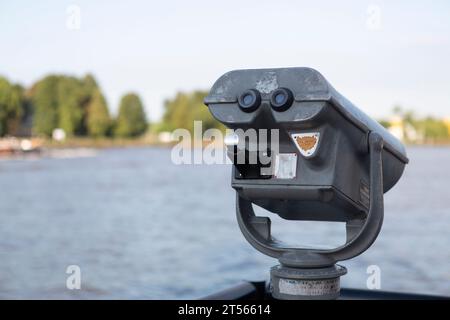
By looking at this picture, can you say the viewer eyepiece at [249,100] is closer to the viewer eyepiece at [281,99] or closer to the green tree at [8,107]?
the viewer eyepiece at [281,99]

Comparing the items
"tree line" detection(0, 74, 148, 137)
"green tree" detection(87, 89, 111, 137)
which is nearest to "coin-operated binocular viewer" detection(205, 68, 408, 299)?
"tree line" detection(0, 74, 148, 137)

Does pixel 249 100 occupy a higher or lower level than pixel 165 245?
higher

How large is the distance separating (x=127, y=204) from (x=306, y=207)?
19.2 m

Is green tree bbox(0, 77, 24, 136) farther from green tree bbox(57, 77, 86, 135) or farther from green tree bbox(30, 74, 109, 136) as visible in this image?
green tree bbox(57, 77, 86, 135)

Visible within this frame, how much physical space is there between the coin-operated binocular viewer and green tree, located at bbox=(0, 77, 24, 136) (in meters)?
55.9

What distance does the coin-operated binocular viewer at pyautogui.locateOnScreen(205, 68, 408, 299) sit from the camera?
2.03 metres

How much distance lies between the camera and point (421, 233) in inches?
565

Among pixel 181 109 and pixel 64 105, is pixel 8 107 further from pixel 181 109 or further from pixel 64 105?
pixel 181 109

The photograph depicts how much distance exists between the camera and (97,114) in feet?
214

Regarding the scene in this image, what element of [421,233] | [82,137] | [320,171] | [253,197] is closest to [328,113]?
[320,171]

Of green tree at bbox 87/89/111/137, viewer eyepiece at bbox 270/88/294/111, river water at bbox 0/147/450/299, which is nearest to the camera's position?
viewer eyepiece at bbox 270/88/294/111

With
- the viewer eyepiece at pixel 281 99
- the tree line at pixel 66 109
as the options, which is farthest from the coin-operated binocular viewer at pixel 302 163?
the tree line at pixel 66 109

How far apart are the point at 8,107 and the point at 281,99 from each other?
188 ft

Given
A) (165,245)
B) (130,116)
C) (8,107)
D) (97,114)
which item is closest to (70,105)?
(97,114)
